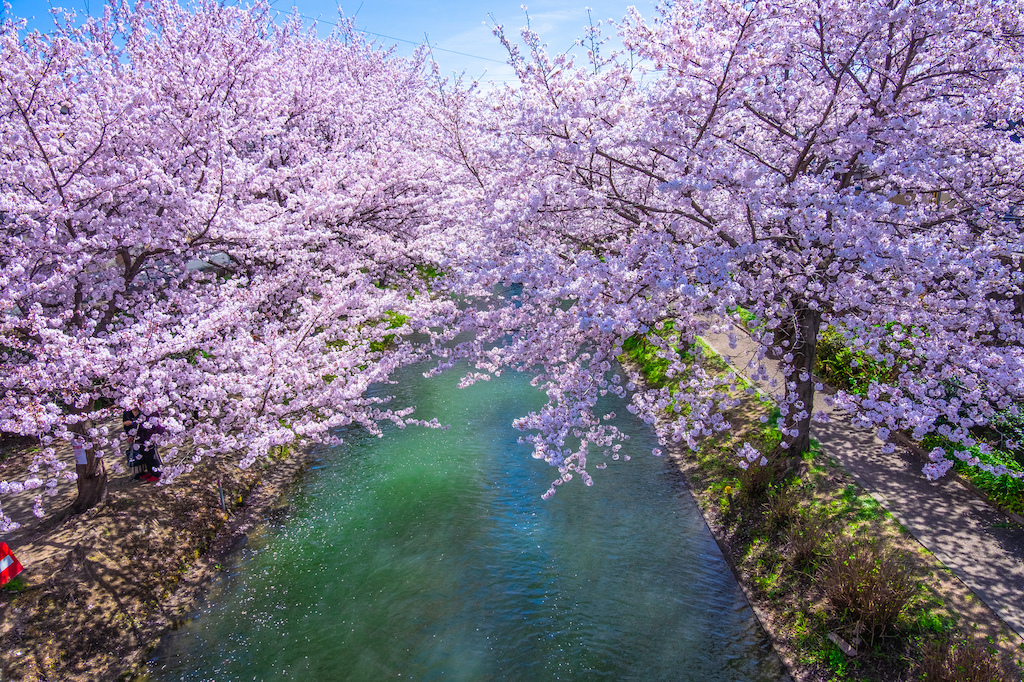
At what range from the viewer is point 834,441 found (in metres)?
10.8

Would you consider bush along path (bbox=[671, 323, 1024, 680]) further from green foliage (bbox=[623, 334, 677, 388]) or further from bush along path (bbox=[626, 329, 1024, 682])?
green foliage (bbox=[623, 334, 677, 388])

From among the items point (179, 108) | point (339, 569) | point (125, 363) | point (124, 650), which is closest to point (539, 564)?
point (339, 569)

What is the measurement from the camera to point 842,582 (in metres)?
7.19

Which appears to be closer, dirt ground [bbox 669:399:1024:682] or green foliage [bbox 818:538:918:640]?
dirt ground [bbox 669:399:1024:682]

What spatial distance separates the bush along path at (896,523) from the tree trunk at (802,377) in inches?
20.7

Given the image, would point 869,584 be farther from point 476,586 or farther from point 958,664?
point 476,586

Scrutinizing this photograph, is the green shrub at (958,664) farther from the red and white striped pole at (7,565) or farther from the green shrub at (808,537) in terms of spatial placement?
the red and white striped pole at (7,565)

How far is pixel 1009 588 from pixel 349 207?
13.3 meters

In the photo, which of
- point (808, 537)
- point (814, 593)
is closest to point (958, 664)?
point (814, 593)

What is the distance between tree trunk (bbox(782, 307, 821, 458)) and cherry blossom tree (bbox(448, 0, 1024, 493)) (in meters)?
0.05

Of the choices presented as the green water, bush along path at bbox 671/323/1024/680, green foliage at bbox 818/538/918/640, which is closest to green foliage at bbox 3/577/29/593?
the green water

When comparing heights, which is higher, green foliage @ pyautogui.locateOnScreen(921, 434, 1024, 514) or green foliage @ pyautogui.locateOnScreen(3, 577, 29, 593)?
green foliage @ pyautogui.locateOnScreen(921, 434, 1024, 514)

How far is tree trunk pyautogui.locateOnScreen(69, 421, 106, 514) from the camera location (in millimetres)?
8977

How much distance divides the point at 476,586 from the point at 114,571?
542 cm
